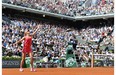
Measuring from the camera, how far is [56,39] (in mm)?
31984

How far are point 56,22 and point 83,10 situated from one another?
338 centimetres

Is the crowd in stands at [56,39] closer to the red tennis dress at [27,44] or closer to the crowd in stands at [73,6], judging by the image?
the crowd in stands at [73,6]

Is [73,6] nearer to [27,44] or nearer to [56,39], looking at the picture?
[56,39]

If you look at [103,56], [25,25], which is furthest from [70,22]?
[103,56]

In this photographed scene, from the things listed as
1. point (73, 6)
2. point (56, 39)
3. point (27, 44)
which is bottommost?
point (56, 39)

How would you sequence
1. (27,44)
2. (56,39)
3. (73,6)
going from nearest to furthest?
(27,44) → (56,39) → (73,6)

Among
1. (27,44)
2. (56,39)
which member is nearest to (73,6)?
(56,39)

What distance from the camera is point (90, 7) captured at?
36.4 metres

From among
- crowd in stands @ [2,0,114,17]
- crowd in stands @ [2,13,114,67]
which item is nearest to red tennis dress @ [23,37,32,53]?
crowd in stands @ [2,13,114,67]

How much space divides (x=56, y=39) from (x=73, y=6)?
6.64 m

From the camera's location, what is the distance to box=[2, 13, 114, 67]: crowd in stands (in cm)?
2655

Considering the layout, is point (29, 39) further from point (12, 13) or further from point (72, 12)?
point (72, 12)

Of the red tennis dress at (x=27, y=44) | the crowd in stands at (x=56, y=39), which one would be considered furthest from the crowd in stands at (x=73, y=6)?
the red tennis dress at (x=27, y=44)

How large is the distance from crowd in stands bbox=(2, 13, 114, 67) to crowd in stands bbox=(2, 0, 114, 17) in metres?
1.59
